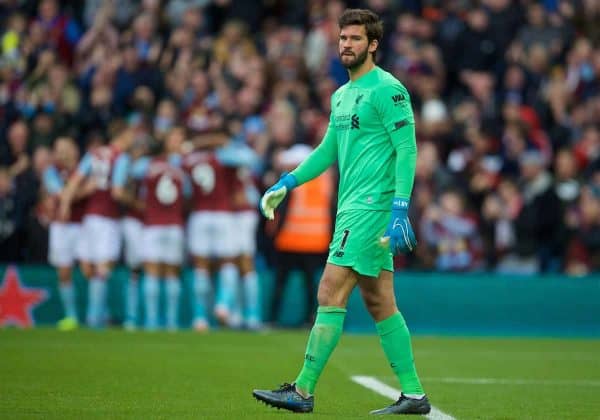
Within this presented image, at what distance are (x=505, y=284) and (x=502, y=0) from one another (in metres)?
6.19

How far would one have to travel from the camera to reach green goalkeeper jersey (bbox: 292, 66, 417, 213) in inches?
310

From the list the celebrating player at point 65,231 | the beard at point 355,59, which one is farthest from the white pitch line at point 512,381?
the celebrating player at point 65,231

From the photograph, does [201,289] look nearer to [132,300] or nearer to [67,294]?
[132,300]

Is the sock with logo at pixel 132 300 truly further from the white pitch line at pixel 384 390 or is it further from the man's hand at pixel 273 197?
the man's hand at pixel 273 197

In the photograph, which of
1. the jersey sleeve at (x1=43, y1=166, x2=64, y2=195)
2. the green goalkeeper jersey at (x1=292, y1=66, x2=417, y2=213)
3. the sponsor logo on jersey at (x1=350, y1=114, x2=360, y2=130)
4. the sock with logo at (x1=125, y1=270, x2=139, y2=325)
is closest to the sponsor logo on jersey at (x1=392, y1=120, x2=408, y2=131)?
the green goalkeeper jersey at (x1=292, y1=66, x2=417, y2=213)

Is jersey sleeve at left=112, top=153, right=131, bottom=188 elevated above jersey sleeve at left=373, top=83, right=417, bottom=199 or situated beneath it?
situated beneath

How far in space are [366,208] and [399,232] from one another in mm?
377

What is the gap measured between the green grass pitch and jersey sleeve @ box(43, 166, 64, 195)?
275cm

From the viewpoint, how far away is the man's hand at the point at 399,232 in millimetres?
7605

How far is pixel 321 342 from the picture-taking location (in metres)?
7.86

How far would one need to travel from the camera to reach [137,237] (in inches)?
730

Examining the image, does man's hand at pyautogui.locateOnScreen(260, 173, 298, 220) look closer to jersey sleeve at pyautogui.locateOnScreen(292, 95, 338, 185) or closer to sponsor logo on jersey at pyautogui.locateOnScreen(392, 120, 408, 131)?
jersey sleeve at pyautogui.locateOnScreen(292, 95, 338, 185)

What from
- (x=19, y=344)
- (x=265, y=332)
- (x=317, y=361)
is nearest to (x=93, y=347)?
(x=19, y=344)

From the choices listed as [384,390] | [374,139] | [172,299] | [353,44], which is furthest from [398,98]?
[172,299]
